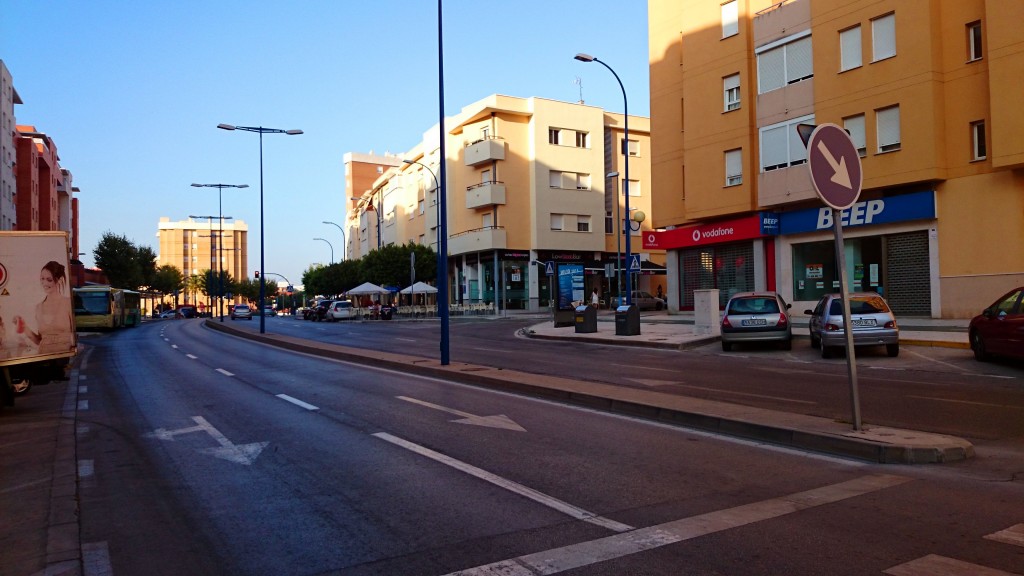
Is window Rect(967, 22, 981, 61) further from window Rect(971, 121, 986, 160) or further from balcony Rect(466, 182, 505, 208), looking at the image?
balcony Rect(466, 182, 505, 208)

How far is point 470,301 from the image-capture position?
57.4 m

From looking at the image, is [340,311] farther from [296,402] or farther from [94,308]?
[296,402]

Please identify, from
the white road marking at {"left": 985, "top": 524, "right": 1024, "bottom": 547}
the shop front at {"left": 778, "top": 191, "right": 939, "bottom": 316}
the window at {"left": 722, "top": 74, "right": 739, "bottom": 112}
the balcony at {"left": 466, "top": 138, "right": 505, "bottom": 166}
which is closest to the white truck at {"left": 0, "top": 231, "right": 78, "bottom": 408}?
the white road marking at {"left": 985, "top": 524, "right": 1024, "bottom": 547}

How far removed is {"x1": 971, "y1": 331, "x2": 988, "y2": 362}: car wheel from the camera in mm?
14695

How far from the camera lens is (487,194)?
54.6 metres

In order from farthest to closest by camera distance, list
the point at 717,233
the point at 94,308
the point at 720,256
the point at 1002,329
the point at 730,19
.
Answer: the point at 94,308 < the point at 720,256 < the point at 717,233 < the point at 730,19 < the point at 1002,329

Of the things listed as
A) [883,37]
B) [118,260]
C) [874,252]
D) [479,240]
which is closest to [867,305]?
[874,252]

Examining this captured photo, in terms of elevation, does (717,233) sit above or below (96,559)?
above

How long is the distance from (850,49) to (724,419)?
23333 millimetres

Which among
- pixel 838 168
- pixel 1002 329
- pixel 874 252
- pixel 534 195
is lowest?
pixel 1002 329

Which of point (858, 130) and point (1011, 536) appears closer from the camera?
point (1011, 536)

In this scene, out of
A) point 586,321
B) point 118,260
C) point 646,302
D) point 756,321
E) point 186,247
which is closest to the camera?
point 756,321

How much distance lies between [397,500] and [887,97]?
83.6ft

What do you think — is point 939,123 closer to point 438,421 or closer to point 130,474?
point 438,421
